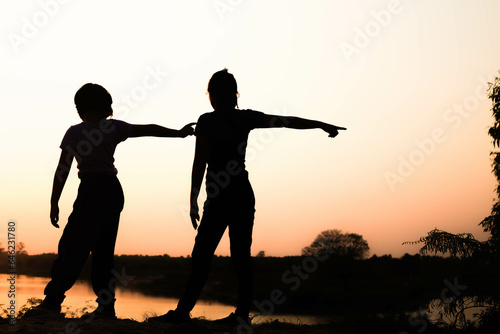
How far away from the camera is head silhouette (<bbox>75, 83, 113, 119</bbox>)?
18.6 feet

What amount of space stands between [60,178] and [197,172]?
1597 millimetres

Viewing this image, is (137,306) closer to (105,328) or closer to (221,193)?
(105,328)

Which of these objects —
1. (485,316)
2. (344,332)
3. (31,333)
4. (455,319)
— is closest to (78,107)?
(31,333)

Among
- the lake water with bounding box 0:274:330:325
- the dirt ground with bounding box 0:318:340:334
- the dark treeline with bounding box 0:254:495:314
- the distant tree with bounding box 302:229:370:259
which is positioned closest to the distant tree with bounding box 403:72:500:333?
the lake water with bounding box 0:274:330:325

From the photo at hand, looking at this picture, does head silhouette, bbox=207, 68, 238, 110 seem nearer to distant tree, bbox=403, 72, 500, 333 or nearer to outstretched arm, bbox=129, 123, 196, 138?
outstretched arm, bbox=129, 123, 196, 138

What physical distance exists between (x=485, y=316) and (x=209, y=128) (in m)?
5.60

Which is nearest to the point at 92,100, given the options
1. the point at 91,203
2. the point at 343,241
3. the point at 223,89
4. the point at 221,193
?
the point at 91,203

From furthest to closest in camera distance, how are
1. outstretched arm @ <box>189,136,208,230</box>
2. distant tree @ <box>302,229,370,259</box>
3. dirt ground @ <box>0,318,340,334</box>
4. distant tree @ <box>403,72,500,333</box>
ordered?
1. distant tree @ <box>302,229,370,259</box>
2. distant tree @ <box>403,72,500,333</box>
3. outstretched arm @ <box>189,136,208,230</box>
4. dirt ground @ <box>0,318,340,334</box>

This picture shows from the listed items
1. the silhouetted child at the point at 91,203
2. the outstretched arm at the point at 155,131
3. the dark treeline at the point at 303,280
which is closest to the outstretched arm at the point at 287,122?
the outstretched arm at the point at 155,131

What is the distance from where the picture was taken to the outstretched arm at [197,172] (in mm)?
5297

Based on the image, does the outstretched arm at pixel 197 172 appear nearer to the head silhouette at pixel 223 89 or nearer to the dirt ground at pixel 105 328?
the head silhouette at pixel 223 89

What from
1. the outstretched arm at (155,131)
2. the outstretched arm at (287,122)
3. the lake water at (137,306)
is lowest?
the lake water at (137,306)

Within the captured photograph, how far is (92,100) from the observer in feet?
18.6

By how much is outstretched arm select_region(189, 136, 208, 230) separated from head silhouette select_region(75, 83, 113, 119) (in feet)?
4.08
